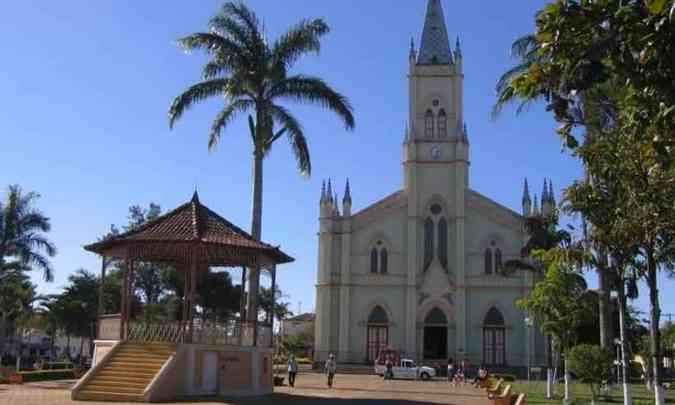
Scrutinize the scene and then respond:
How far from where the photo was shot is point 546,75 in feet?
23.5

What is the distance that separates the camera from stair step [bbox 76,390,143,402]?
Result: 2095 cm

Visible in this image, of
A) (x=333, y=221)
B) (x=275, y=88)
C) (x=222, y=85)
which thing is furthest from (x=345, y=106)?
(x=333, y=221)

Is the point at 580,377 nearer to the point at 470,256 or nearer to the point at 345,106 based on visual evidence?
the point at 345,106

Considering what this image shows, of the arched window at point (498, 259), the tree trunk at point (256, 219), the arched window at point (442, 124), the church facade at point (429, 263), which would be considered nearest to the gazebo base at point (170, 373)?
the tree trunk at point (256, 219)

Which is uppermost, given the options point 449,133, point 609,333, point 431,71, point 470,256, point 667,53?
point 431,71

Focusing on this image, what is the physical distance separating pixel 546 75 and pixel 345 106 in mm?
21248

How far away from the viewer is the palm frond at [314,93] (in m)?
28.1

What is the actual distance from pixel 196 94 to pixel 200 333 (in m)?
8.44

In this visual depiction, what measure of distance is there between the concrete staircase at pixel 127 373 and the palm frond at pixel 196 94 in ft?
26.2

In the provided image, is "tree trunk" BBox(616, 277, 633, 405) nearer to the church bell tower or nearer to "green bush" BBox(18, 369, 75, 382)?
"green bush" BBox(18, 369, 75, 382)

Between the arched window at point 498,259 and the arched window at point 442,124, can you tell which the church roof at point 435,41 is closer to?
the arched window at point 442,124

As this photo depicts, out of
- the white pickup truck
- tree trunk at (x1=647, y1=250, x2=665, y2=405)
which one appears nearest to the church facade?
the white pickup truck

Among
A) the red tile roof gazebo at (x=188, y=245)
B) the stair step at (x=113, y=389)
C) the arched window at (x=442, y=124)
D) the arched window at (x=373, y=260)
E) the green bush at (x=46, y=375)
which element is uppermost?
the arched window at (x=442, y=124)

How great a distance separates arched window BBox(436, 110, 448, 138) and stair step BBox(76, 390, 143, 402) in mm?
38992
